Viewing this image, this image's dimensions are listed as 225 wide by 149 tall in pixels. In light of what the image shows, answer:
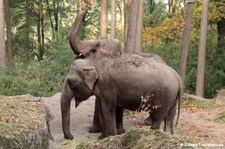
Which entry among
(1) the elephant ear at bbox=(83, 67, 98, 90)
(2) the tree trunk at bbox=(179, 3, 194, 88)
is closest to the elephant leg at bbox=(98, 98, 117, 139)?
(1) the elephant ear at bbox=(83, 67, 98, 90)

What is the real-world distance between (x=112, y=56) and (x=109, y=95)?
87 cm

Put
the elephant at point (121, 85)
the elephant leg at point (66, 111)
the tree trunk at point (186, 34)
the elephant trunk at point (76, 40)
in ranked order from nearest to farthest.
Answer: the elephant at point (121, 85)
the elephant leg at point (66, 111)
the elephant trunk at point (76, 40)
the tree trunk at point (186, 34)

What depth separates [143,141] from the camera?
2514 mm

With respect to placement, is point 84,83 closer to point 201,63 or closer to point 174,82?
point 174,82

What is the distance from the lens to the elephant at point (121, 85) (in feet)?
25.2

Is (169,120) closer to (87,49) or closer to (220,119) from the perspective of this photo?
(87,49)

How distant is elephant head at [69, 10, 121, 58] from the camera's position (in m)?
8.06

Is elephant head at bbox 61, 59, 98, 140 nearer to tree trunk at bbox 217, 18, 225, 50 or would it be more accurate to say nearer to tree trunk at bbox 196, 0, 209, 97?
tree trunk at bbox 196, 0, 209, 97

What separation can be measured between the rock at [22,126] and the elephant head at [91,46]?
2.69 metres

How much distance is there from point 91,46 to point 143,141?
579 centimetres

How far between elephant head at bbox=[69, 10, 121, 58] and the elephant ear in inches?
16.4

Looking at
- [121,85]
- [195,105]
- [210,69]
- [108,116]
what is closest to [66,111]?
[108,116]

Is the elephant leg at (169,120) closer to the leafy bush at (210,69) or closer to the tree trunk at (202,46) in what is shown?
the tree trunk at (202,46)

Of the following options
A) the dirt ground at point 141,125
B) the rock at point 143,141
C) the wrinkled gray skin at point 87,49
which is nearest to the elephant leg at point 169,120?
the dirt ground at point 141,125
